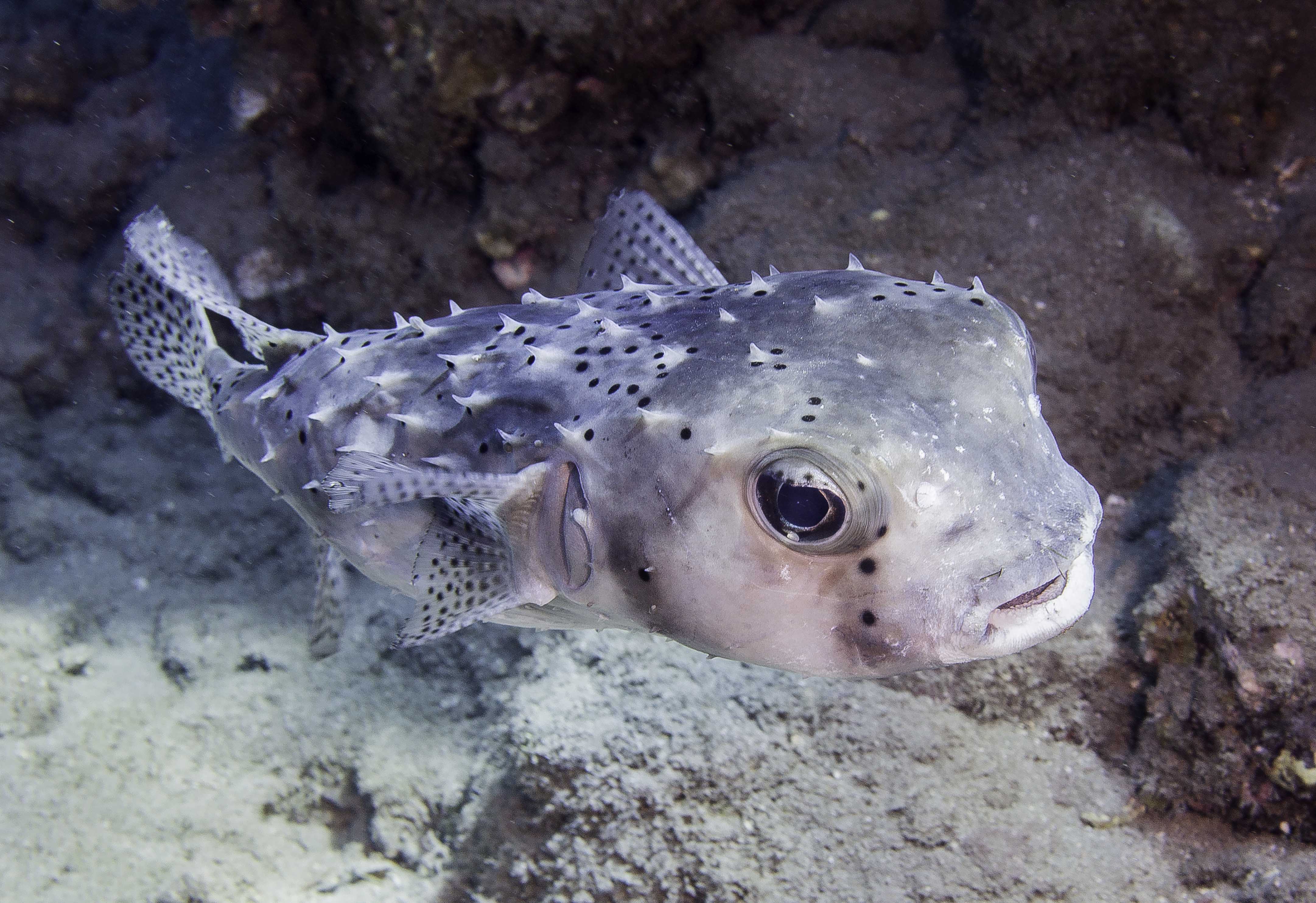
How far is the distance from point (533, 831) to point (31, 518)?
532cm

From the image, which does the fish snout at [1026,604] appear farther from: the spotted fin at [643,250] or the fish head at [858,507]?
the spotted fin at [643,250]

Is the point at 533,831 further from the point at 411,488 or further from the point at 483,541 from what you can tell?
the point at 411,488

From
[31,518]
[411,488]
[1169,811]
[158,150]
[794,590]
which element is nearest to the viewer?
[794,590]

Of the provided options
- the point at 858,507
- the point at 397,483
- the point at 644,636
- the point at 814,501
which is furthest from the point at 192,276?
the point at 858,507

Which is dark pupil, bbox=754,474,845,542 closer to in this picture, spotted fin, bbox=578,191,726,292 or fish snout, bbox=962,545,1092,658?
fish snout, bbox=962,545,1092,658

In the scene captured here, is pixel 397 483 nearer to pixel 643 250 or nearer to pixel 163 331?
pixel 643 250

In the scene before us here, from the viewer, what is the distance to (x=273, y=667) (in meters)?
4.89

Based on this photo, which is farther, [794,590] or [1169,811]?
[1169,811]

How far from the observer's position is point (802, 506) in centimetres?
190

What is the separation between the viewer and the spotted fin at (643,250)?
3.40 m

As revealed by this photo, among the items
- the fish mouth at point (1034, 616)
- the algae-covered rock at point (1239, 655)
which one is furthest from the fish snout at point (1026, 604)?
the algae-covered rock at point (1239, 655)

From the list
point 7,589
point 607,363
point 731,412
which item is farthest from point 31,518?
point 731,412

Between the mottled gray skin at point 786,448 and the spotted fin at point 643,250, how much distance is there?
0.68 meters

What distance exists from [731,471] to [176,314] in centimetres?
374
